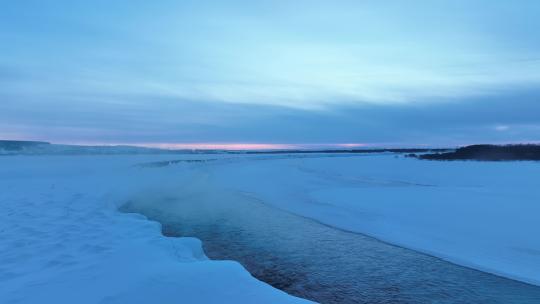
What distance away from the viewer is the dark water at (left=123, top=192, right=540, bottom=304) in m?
5.79

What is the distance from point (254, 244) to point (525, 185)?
36.0ft

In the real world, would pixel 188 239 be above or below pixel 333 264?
above

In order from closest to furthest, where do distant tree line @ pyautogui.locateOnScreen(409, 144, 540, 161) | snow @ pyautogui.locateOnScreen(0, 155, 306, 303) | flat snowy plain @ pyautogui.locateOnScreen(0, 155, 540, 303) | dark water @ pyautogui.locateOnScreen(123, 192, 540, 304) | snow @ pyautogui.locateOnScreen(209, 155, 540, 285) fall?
snow @ pyautogui.locateOnScreen(0, 155, 306, 303) → flat snowy plain @ pyautogui.locateOnScreen(0, 155, 540, 303) → dark water @ pyautogui.locateOnScreen(123, 192, 540, 304) → snow @ pyautogui.locateOnScreen(209, 155, 540, 285) → distant tree line @ pyautogui.locateOnScreen(409, 144, 540, 161)

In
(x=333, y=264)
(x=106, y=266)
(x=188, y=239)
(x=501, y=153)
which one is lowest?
(x=333, y=264)

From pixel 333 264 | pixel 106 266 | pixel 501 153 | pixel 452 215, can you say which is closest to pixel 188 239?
pixel 106 266

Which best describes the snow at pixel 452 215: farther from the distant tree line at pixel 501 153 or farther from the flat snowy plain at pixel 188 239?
the distant tree line at pixel 501 153

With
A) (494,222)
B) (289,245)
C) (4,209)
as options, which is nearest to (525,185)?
(494,222)

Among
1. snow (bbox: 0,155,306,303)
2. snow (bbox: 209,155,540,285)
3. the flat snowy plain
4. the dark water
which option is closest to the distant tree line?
snow (bbox: 209,155,540,285)

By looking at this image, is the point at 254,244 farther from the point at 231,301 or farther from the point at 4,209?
the point at 4,209

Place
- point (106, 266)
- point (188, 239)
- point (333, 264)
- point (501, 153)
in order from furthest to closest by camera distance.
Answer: point (501, 153) → point (188, 239) → point (333, 264) → point (106, 266)

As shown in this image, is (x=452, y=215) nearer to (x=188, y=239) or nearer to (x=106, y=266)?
(x=188, y=239)

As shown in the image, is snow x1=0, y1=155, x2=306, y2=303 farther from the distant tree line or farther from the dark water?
the distant tree line

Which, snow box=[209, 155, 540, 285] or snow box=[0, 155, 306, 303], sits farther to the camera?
snow box=[209, 155, 540, 285]

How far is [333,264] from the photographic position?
7242 millimetres
